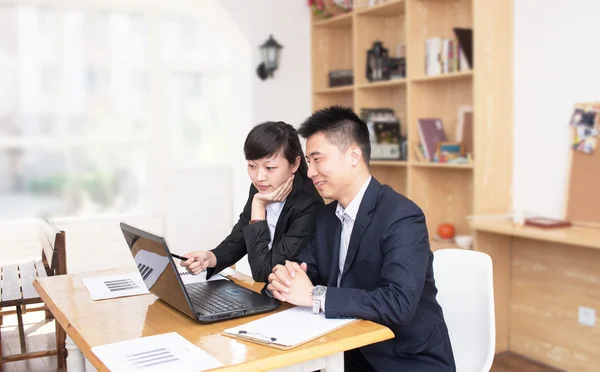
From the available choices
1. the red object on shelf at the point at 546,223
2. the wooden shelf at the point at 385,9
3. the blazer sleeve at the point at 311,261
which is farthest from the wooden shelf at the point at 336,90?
the blazer sleeve at the point at 311,261

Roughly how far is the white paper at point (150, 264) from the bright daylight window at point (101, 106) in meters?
3.82

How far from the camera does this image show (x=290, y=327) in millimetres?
1590

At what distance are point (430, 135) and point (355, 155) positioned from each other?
90.3 inches

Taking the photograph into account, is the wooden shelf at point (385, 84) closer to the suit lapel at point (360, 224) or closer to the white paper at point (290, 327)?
the suit lapel at point (360, 224)

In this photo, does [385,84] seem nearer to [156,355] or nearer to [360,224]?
[360,224]

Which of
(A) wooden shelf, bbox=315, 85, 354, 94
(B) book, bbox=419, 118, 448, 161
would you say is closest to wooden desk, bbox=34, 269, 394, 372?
(B) book, bbox=419, 118, 448, 161

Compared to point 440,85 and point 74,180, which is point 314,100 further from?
point 74,180

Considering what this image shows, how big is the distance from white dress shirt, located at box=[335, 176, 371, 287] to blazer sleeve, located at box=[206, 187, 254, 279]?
0.55m

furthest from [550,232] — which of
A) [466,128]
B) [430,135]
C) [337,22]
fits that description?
[337,22]

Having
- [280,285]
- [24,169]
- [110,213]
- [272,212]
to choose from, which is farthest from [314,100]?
[280,285]

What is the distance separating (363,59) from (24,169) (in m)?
3.00

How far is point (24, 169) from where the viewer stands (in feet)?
17.4

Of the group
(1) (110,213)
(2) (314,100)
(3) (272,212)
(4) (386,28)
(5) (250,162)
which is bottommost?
(1) (110,213)

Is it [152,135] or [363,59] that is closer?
[363,59]
